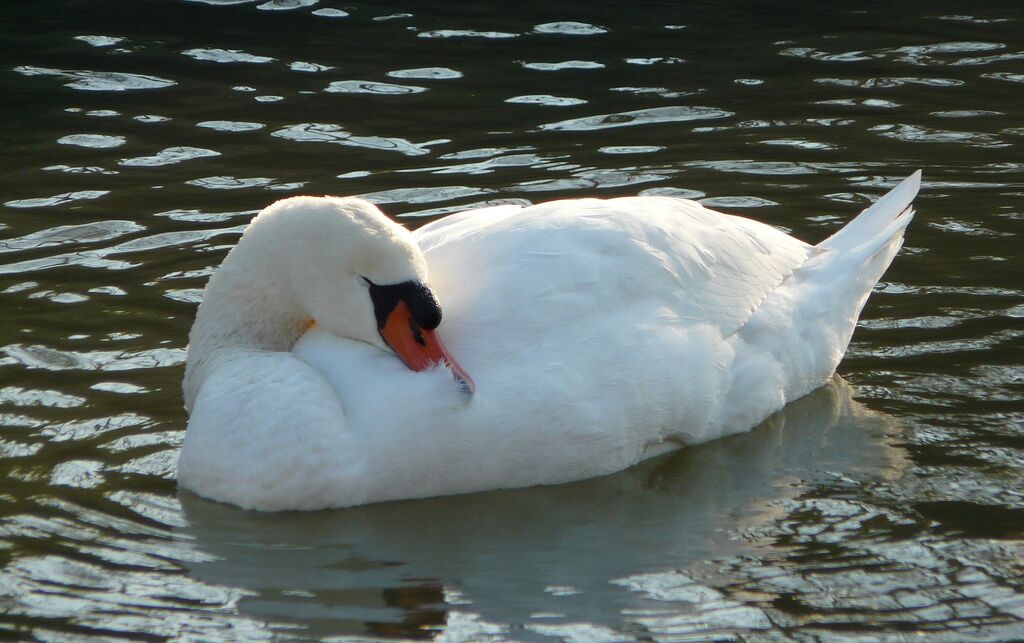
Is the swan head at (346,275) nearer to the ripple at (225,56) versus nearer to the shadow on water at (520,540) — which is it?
the shadow on water at (520,540)

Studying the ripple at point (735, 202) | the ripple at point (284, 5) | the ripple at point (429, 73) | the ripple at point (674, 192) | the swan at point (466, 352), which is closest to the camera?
the swan at point (466, 352)

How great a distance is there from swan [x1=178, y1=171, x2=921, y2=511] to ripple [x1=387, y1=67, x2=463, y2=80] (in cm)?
514

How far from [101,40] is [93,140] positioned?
2522 mm

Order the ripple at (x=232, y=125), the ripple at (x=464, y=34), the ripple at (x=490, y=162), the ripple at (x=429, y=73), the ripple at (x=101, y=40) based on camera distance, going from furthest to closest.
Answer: the ripple at (x=464, y=34), the ripple at (x=101, y=40), the ripple at (x=429, y=73), the ripple at (x=232, y=125), the ripple at (x=490, y=162)

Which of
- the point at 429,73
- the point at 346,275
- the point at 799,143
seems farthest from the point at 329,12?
the point at 346,275

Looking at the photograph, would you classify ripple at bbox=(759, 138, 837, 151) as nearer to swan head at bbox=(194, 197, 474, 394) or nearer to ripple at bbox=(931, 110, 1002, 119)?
ripple at bbox=(931, 110, 1002, 119)

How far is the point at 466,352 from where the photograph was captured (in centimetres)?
590

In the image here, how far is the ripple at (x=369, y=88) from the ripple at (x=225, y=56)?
879 millimetres

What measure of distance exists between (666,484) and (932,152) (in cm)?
441

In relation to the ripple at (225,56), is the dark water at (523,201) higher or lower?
lower

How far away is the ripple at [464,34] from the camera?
12695 millimetres

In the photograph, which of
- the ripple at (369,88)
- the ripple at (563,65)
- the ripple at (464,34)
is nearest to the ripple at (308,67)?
the ripple at (369,88)

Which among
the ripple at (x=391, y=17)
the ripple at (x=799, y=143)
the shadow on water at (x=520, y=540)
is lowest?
the shadow on water at (x=520, y=540)

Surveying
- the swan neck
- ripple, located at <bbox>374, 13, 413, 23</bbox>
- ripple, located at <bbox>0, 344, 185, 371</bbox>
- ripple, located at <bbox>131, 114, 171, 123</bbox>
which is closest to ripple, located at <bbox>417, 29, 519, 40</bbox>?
ripple, located at <bbox>374, 13, 413, 23</bbox>
